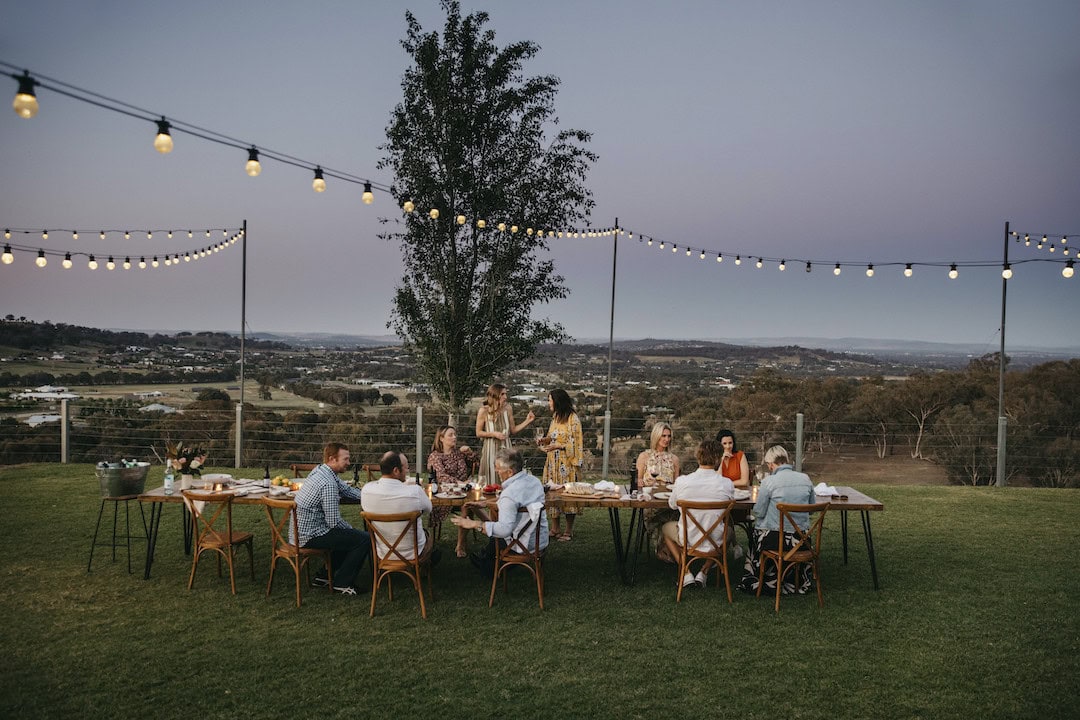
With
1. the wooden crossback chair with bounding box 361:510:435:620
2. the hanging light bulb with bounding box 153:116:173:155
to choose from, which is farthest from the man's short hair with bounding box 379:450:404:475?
the hanging light bulb with bounding box 153:116:173:155

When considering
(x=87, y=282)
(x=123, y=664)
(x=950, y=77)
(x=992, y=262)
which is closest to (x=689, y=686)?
(x=123, y=664)

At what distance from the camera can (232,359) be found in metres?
15.3

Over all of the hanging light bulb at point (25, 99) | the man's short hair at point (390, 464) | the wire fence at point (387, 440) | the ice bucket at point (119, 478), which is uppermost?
the hanging light bulb at point (25, 99)

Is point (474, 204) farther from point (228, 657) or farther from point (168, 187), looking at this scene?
point (228, 657)

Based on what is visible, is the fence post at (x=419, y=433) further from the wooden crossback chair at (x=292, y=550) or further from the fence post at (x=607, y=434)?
the wooden crossback chair at (x=292, y=550)

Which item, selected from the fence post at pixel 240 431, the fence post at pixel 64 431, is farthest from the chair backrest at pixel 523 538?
the fence post at pixel 64 431

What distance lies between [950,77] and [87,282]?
18.2 metres

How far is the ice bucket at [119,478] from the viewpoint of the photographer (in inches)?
225

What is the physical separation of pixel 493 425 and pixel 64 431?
28.8ft

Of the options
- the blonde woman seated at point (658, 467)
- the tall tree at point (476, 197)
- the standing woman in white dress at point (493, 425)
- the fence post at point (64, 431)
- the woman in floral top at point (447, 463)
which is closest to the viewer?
the blonde woman seated at point (658, 467)

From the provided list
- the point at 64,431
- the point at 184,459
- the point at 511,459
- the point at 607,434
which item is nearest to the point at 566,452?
the point at 511,459

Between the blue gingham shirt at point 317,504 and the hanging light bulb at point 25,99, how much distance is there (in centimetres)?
293

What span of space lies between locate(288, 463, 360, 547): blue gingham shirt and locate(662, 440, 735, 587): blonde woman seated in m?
2.62

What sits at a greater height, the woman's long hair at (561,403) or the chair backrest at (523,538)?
the woman's long hair at (561,403)
